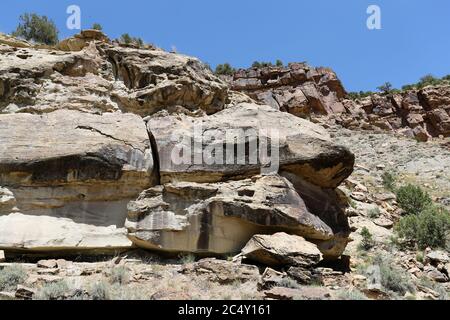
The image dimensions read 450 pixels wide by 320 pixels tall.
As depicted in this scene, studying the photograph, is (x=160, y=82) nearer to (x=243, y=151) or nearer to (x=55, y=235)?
(x=243, y=151)

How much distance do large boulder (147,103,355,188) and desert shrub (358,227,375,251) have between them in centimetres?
405

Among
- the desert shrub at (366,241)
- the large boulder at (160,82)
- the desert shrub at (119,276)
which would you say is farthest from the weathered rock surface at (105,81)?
the desert shrub at (366,241)

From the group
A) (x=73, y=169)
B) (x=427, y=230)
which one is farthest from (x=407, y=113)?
(x=73, y=169)

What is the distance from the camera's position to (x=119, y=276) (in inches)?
384

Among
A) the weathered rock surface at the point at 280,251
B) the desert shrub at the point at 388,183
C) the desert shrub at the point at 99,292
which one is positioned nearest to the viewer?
the desert shrub at the point at 99,292

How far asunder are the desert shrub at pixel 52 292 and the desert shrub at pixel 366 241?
384 inches

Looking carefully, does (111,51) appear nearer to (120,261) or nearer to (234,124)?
(234,124)

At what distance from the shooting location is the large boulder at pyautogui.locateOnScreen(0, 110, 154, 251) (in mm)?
11188

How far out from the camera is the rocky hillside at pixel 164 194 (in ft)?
33.2

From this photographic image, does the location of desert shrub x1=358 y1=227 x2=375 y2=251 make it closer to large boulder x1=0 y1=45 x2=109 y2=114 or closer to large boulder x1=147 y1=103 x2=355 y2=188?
large boulder x1=147 y1=103 x2=355 y2=188

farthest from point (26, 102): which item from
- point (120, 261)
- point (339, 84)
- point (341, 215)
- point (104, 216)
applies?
point (339, 84)

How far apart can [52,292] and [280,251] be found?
4.71 metres

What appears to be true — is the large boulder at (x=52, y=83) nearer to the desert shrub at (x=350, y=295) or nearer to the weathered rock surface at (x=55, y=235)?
the weathered rock surface at (x=55, y=235)

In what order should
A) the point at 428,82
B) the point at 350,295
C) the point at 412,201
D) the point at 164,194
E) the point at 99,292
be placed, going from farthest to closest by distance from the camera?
the point at 428,82 → the point at 412,201 → the point at 164,194 → the point at 350,295 → the point at 99,292
